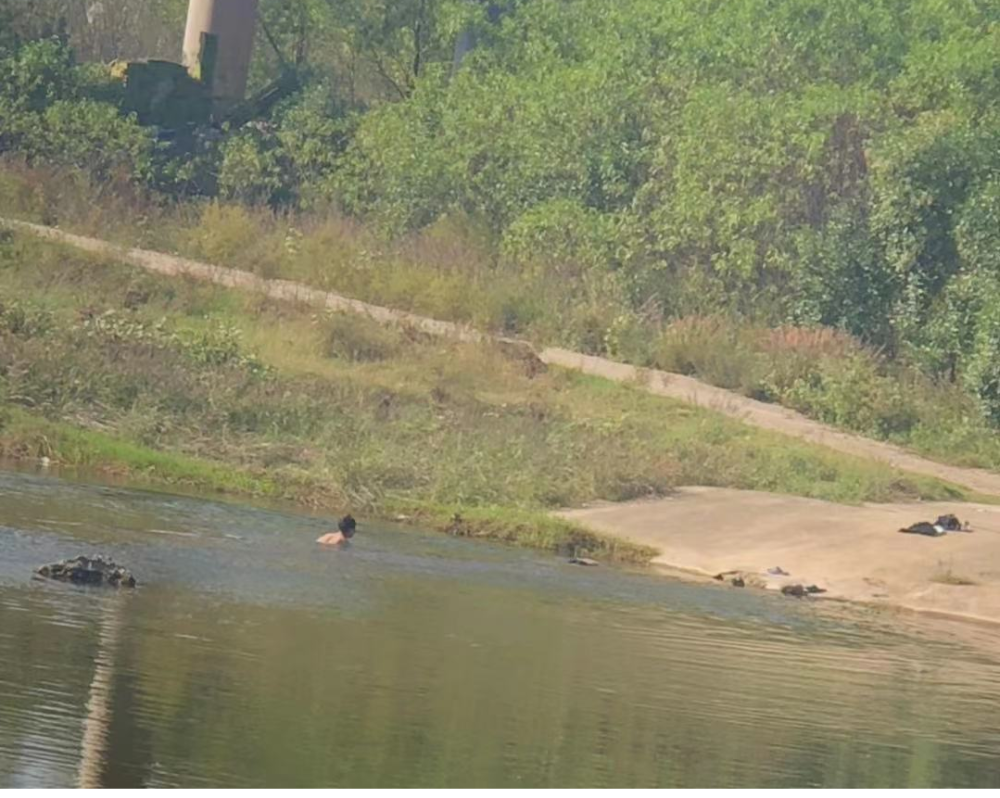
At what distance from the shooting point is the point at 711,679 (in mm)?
15484

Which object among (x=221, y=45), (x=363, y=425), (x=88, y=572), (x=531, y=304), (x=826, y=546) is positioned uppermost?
(x=221, y=45)

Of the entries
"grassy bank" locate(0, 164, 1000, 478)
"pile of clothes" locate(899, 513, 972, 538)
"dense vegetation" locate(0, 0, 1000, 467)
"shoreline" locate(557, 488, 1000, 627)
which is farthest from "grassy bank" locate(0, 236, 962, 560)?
"dense vegetation" locate(0, 0, 1000, 467)

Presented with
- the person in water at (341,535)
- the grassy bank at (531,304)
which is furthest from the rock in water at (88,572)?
the grassy bank at (531,304)

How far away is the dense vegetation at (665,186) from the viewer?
3231cm

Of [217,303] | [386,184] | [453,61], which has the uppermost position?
[453,61]

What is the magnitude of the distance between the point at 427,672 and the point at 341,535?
17.0 feet

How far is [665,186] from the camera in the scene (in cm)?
3816

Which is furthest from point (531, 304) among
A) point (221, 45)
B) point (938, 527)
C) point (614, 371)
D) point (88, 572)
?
point (88, 572)

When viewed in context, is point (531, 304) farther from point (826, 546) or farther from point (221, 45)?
point (221, 45)

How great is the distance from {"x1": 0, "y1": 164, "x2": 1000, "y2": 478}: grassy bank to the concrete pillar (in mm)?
6243

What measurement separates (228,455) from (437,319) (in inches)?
365

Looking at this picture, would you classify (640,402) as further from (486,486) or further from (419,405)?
(486,486)

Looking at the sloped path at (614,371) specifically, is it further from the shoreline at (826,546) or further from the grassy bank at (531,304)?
the shoreline at (826,546)

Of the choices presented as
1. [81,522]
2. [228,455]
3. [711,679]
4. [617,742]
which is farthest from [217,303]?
[617,742]
